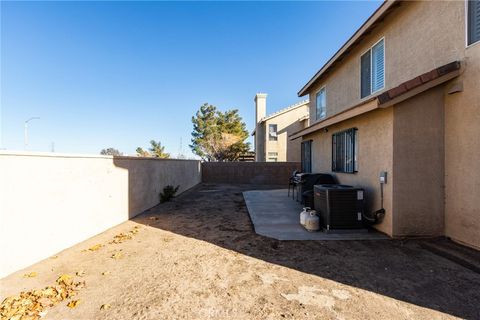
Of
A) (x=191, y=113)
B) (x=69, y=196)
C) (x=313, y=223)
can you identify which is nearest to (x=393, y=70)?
(x=313, y=223)

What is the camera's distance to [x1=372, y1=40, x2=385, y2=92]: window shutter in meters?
6.83

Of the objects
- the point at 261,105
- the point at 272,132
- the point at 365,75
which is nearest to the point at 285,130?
the point at 272,132

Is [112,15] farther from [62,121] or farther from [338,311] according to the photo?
[62,121]

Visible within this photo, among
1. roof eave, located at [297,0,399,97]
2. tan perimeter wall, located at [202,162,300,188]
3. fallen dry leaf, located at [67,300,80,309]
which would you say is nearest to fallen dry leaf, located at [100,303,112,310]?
fallen dry leaf, located at [67,300,80,309]

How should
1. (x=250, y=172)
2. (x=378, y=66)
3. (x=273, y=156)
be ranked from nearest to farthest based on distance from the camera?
(x=378, y=66) → (x=250, y=172) → (x=273, y=156)

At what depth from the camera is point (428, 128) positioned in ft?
16.5

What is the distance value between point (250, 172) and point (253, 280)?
1547cm

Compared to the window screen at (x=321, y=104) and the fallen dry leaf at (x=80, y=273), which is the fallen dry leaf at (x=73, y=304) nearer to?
the fallen dry leaf at (x=80, y=273)

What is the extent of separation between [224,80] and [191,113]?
12074 mm

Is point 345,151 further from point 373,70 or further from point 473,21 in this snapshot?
point 473,21

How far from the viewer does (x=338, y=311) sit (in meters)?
2.62

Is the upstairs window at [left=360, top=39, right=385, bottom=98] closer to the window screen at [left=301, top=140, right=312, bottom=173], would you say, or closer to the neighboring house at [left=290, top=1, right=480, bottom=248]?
the neighboring house at [left=290, top=1, right=480, bottom=248]

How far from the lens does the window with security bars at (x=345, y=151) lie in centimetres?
673

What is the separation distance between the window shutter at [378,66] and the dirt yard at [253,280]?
4543mm
